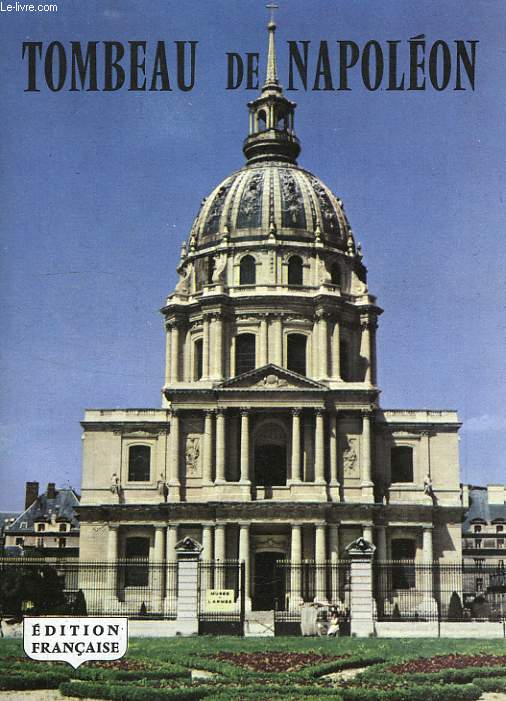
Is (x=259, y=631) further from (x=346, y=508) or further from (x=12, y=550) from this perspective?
(x=12, y=550)

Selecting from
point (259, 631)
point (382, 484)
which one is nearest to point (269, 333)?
point (382, 484)

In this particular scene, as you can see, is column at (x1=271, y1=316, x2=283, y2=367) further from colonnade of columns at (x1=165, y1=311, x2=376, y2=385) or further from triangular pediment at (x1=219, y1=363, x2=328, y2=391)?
triangular pediment at (x1=219, y1=363, x2=328, y2=391)

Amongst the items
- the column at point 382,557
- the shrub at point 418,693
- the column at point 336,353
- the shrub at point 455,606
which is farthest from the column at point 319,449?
the shrub at point 418,693

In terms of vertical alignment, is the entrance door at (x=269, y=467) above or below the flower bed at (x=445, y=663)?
above

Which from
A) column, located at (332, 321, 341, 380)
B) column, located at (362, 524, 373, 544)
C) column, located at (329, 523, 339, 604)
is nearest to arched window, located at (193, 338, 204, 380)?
column, located at (332, 321, 341, 380)

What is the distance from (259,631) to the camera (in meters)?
44.4

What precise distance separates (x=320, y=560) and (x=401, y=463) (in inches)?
344

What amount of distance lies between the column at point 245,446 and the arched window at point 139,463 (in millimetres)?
6473

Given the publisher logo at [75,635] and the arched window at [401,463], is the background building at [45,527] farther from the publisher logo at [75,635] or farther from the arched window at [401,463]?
the publisher logo at [75,635]

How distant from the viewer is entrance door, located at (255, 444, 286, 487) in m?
65.2

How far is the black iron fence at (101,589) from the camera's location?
53.2 meters

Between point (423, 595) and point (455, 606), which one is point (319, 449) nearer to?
point (423, 595)

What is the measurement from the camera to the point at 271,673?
95.6 ft

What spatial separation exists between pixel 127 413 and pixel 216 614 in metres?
25.9
